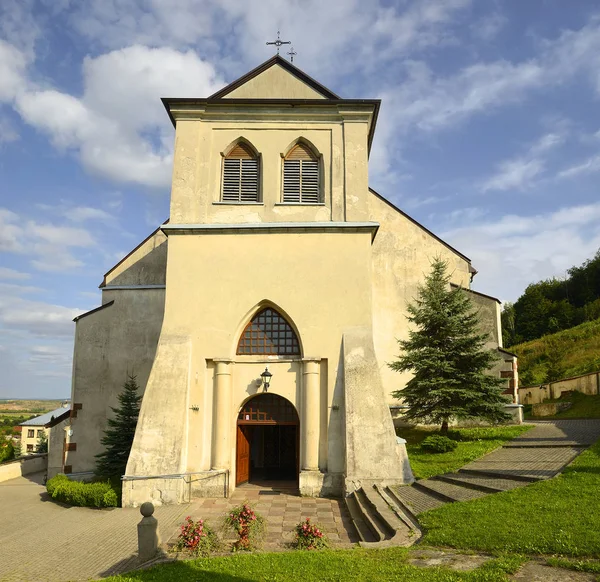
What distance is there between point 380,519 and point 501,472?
339 centimetres

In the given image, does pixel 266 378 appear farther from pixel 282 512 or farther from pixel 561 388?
pixel 561 388

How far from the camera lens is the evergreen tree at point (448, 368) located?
16.4 m

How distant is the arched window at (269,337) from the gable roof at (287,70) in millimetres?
7457

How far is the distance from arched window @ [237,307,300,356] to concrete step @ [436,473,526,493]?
5.53 meters

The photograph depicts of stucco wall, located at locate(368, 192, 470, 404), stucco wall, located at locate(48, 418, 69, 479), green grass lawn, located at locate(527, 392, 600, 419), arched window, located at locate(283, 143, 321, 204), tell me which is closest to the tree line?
green grass lawn, located at locate(527, 392, 600, 419)

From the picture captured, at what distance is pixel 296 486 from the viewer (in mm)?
15734

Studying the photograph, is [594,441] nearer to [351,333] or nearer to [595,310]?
[351,333]

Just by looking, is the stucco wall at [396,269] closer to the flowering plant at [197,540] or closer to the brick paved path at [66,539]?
the brick paved path at [66,539]

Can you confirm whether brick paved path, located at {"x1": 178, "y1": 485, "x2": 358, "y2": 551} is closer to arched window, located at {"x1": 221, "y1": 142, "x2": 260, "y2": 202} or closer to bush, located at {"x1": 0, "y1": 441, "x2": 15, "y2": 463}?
arched window, located at {"x1": 221, "y1": 142, "x2": 260, "y2": 202}

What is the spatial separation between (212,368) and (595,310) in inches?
2443

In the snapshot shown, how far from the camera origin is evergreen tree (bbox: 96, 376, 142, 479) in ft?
52.9

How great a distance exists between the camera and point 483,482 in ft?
38.2

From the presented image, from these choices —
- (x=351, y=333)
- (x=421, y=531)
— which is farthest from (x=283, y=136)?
(x=421, y=531)

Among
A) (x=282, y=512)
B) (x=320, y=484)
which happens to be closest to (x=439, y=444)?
(x=320, y=484)
